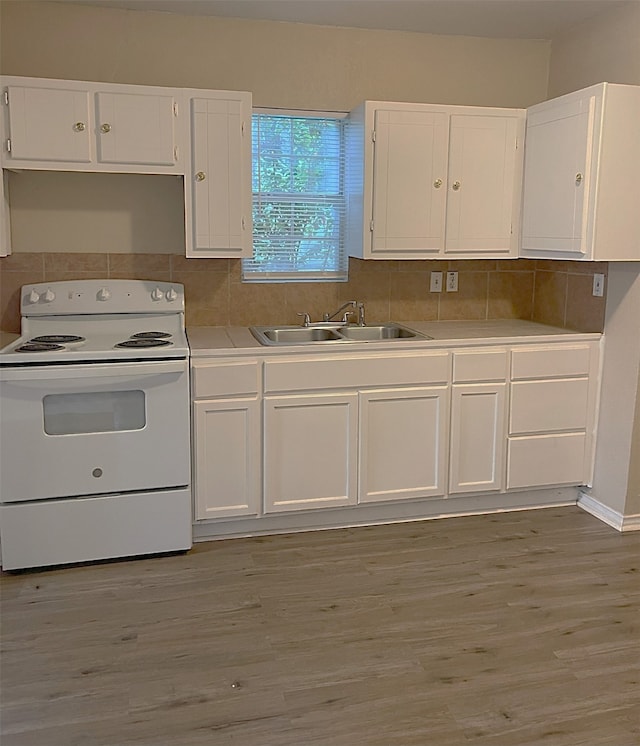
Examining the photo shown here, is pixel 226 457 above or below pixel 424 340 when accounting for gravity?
below

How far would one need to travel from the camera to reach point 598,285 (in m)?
3.60

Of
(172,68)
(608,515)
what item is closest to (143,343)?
(172,68)

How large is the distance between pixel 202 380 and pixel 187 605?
3.03 ft

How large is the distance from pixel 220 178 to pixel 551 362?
180cm

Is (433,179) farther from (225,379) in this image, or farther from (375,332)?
(225,379)

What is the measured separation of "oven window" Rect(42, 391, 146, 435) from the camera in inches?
116

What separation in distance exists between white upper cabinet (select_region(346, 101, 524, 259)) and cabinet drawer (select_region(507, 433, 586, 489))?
982 millimetres

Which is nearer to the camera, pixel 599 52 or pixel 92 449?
pixel 92 449

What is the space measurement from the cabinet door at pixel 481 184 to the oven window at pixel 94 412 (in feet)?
5.64

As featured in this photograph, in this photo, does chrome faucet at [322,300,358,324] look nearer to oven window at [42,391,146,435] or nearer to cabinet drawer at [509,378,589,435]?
cabinet drawer at [509,378,589,435]

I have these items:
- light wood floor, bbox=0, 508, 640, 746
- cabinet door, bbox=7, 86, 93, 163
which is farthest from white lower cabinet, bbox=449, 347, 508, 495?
cabinet door, bbox=7, 86, 93, 163

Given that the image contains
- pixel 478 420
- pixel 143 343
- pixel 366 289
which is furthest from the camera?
pixel 366 289

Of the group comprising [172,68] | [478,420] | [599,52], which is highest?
[599,52]

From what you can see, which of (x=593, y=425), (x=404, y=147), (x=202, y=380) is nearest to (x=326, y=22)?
(x=404, y=147)
